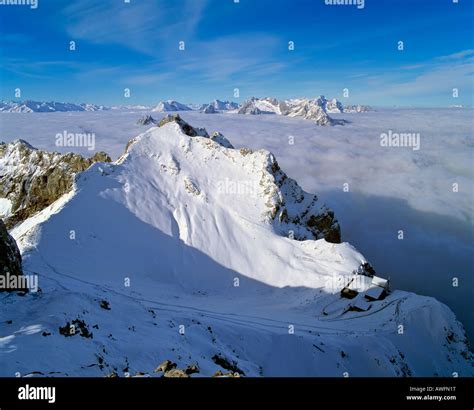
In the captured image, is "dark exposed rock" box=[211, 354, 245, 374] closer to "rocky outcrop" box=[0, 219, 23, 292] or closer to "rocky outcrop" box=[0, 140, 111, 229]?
"rocky outcrop" box=[0, 219, 23, 292]

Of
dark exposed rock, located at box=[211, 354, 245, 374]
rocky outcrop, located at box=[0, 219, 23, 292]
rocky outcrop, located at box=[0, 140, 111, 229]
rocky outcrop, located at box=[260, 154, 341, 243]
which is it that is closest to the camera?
rocky outcrop, located at box=[0, 219, 23, 292]

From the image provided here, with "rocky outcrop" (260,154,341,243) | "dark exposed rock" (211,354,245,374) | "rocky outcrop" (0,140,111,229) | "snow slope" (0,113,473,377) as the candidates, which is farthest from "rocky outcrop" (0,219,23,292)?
"rocky outcrop" (0,140,111,229)

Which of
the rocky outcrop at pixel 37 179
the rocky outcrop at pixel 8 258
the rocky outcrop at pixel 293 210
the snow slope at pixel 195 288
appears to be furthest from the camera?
the rocky outcrop at pixel 37 179

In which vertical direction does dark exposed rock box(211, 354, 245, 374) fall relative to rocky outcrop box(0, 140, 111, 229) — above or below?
below

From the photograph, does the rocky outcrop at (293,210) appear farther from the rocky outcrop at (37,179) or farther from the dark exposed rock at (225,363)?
the dark exposed rock at (225,363)

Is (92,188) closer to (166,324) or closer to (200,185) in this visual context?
(200,185)

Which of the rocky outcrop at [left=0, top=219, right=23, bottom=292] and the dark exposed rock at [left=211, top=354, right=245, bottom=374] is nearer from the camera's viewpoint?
the rocky outcrop at [left=0, top=219, right=23, bottom=292]

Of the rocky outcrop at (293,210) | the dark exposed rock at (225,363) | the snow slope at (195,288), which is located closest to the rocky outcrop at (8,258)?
the snow slope at (195,288)
